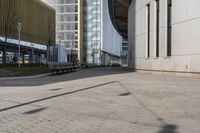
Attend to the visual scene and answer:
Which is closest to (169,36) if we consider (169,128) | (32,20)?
(169,128)

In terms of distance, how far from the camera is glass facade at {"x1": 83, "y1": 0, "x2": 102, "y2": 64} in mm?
118156

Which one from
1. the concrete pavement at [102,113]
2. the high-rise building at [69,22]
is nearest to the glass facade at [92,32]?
the high-rise building at [69,22]

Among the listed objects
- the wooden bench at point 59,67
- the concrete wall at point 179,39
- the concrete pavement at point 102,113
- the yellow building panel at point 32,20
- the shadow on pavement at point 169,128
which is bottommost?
the shadow on pavement at point 169,128

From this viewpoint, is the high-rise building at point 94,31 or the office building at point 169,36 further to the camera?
the high-rise building at point 94,31

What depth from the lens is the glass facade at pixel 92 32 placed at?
118 metres

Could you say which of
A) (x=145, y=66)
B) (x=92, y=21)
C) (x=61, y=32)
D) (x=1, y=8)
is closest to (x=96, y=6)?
(x=92, y=21)

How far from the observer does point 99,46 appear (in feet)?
391

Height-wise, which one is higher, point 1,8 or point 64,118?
point 1,8

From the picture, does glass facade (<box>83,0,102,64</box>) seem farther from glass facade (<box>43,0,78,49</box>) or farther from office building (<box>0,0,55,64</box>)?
office building (<box>0,0,55,64</box>)

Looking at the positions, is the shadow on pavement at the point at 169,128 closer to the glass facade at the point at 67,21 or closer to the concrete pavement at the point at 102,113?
the concrete pavement at the point at 102,113

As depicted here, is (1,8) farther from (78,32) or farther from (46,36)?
(78,32)

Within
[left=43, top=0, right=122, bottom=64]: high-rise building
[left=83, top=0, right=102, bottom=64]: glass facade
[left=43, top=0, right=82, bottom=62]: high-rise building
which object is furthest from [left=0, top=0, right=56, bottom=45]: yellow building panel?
[left=83, top=0, right=102, bottom=64]: glass facade

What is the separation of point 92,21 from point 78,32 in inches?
302

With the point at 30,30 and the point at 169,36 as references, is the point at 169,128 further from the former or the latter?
the point at 30,30
